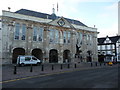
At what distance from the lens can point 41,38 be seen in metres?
28.1

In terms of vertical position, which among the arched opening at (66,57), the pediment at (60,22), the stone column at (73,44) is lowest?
the arched opening at (66,57)

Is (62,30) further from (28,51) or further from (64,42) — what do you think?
(28,51)

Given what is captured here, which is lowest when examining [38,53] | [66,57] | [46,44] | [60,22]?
[66,57]

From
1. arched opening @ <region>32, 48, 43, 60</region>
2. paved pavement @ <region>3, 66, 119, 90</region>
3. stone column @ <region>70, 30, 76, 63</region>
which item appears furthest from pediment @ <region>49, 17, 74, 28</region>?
paved pavement @ <region>3, 66, 119, 90</region>

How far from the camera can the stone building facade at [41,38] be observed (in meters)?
23.7

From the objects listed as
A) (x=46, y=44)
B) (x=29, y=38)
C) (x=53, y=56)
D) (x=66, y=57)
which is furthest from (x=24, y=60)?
(x=66, y=57)

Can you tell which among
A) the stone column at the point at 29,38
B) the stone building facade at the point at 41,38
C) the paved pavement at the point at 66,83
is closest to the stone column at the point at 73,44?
the stone building facade at the point at 41,38

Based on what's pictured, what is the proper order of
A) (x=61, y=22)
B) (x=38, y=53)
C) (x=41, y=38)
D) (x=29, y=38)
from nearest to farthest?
1. (x=29, y=38)
2. (x=41, y=38)
3. (x=38, y=53)
4. (x=61, y=22)

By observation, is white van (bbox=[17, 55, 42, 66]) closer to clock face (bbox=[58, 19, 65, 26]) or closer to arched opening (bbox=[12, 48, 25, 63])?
arched opening (bbox=[12, 48, 25, 63])

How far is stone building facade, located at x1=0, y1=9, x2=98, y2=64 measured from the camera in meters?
23.7

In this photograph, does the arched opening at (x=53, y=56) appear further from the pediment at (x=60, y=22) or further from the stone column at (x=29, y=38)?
the pediment at (x=60, y=22)

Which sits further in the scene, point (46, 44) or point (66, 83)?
point (46, 44)

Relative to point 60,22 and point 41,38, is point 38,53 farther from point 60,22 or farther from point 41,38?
point 60,22

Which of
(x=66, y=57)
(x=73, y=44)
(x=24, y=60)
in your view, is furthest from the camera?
(x=66, y=57)
